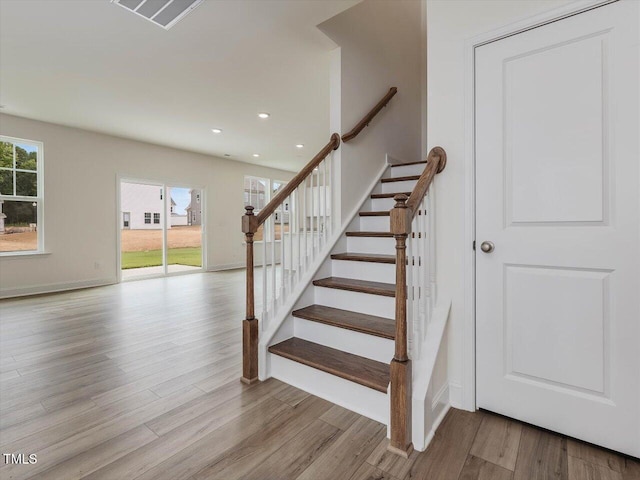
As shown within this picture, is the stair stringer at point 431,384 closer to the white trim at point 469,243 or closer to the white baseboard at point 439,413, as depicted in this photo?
the white baseboard at point 439,413

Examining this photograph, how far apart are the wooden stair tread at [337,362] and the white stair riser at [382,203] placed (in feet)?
5.21

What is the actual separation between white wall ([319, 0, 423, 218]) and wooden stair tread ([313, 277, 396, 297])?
26.6 inches

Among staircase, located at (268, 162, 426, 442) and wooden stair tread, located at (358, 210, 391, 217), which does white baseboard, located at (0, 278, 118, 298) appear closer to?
staircase, located at (268, 162, 426, 442)

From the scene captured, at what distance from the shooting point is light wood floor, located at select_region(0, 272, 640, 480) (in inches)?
53.9

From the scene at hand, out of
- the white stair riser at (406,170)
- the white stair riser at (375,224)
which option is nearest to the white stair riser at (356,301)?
the white stair riser at (375,224)

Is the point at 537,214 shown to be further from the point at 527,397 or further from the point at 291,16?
the point at 291,16

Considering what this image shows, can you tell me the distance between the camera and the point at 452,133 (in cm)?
188

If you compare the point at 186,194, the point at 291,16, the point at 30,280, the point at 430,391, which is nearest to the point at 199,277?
the point at 186,194

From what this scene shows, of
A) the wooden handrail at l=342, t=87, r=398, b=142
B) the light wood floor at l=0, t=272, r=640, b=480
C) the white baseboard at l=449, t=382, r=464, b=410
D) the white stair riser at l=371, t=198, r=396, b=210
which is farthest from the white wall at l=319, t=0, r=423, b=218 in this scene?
the light wood floor at l=0, t=272, r=640, b=480

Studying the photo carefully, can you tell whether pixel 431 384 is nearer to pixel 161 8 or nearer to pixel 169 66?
pixel 161 8

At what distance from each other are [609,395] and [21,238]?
689cm

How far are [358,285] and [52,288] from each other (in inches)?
213

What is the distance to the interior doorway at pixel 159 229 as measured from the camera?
6301 millimetres

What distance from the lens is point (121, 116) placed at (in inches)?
189
